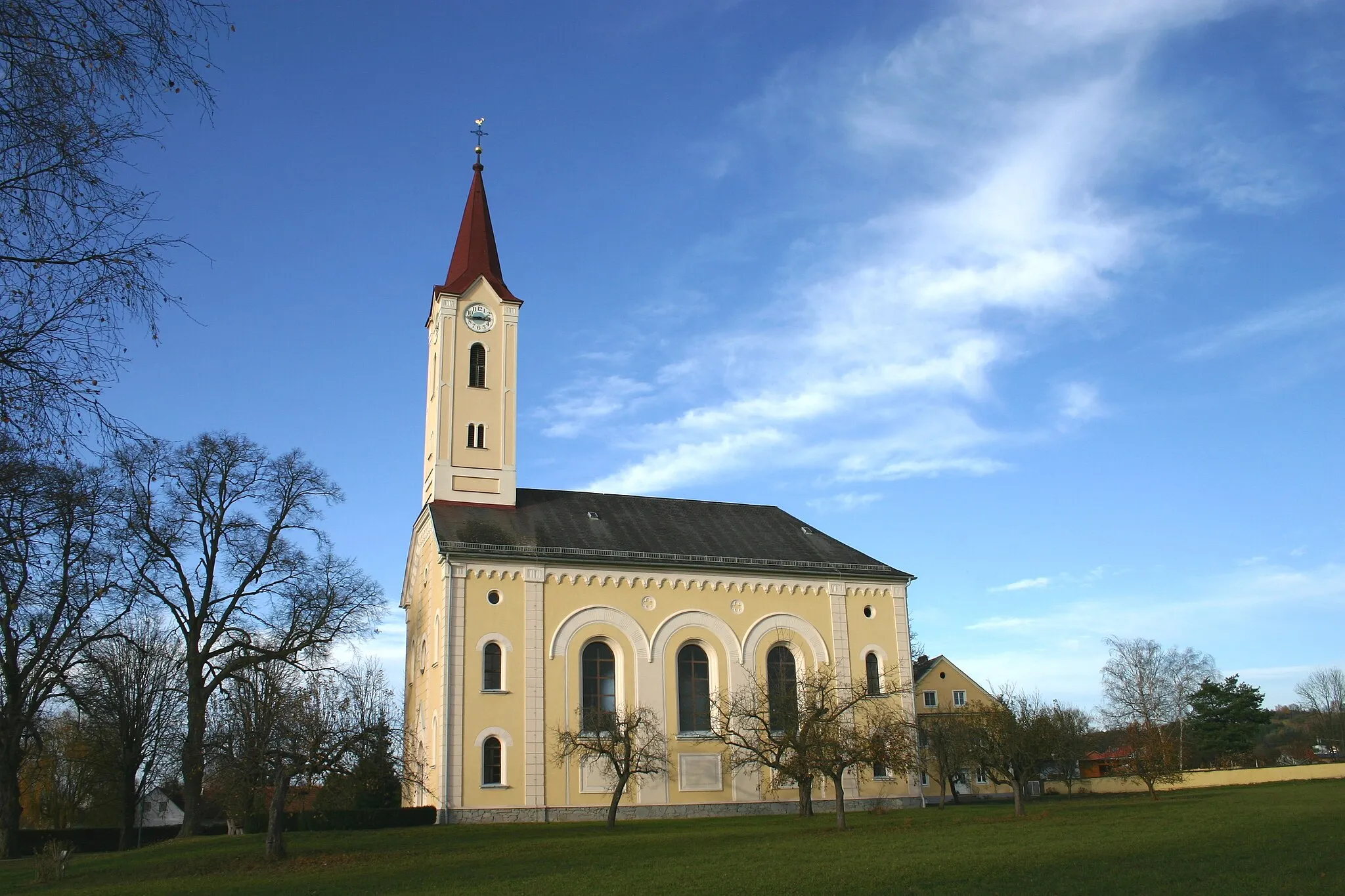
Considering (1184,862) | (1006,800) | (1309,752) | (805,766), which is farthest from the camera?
(1309,752)

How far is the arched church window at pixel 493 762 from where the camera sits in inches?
1465

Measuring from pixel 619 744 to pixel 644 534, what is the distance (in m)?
10.6

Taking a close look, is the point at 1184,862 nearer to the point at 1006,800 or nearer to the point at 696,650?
the point at 696,650

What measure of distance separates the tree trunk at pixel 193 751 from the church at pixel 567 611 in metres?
6.97

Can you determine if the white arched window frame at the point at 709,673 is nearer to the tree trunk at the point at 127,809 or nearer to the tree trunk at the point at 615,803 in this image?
the tree trunk at the point at 615,803

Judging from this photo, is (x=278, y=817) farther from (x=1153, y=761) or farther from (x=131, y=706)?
(x=1153, y=761)

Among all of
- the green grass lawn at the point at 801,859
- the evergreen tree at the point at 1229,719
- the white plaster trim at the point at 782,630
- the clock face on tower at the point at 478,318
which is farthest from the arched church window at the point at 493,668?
the evergreen tree at the point at 1229,719

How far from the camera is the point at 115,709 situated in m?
37.2

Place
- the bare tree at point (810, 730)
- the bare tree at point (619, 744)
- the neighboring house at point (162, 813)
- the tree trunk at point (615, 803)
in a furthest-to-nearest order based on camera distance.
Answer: the neighboring house at point (162, 813)
the bare tree at point (619, 744)
the tree trunk at point (615, 803)
the bare tree at point (810, 730)

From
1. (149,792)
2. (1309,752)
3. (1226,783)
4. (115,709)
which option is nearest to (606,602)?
(115,709)

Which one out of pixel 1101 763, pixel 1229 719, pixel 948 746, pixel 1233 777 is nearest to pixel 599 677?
pixel 948 746

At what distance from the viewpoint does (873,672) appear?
45156 mm

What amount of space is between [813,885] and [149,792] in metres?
41.9

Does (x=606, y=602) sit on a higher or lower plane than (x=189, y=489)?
lower
